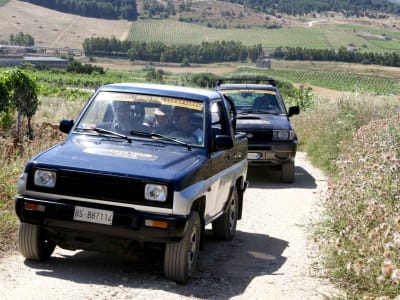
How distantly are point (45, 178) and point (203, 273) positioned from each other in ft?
6.37

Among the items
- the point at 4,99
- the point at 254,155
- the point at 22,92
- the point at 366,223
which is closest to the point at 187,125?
the point at 366,223

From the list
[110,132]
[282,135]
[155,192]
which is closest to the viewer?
[155,192]

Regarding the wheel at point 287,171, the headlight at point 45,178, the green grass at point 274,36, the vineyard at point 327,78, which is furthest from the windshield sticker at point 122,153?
the green grass at point 274,36

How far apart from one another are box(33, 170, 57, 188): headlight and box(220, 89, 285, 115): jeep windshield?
32.2 feet

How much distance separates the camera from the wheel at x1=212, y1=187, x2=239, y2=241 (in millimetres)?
10188

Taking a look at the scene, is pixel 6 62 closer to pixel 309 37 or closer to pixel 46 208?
pixel 309 37

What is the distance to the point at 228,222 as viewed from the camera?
33.7 feet

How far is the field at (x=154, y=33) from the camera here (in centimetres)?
15612

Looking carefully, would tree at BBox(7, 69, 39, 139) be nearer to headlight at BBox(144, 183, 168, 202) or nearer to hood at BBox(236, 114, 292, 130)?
hood at BBox(236, 114, 292, 130)

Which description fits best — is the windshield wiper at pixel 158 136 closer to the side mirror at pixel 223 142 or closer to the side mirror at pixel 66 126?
the side mirror at pixel 223 142

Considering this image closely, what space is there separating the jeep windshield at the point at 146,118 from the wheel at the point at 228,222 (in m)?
1.48

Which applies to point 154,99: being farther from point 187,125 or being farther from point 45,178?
point 45,178

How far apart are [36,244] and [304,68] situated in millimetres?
113034

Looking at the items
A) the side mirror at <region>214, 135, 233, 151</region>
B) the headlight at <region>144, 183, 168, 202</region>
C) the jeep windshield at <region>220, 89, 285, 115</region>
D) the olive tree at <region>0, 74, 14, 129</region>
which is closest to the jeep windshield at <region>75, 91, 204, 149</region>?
the side mirror at <region>214, 135, 233, 151</region>
